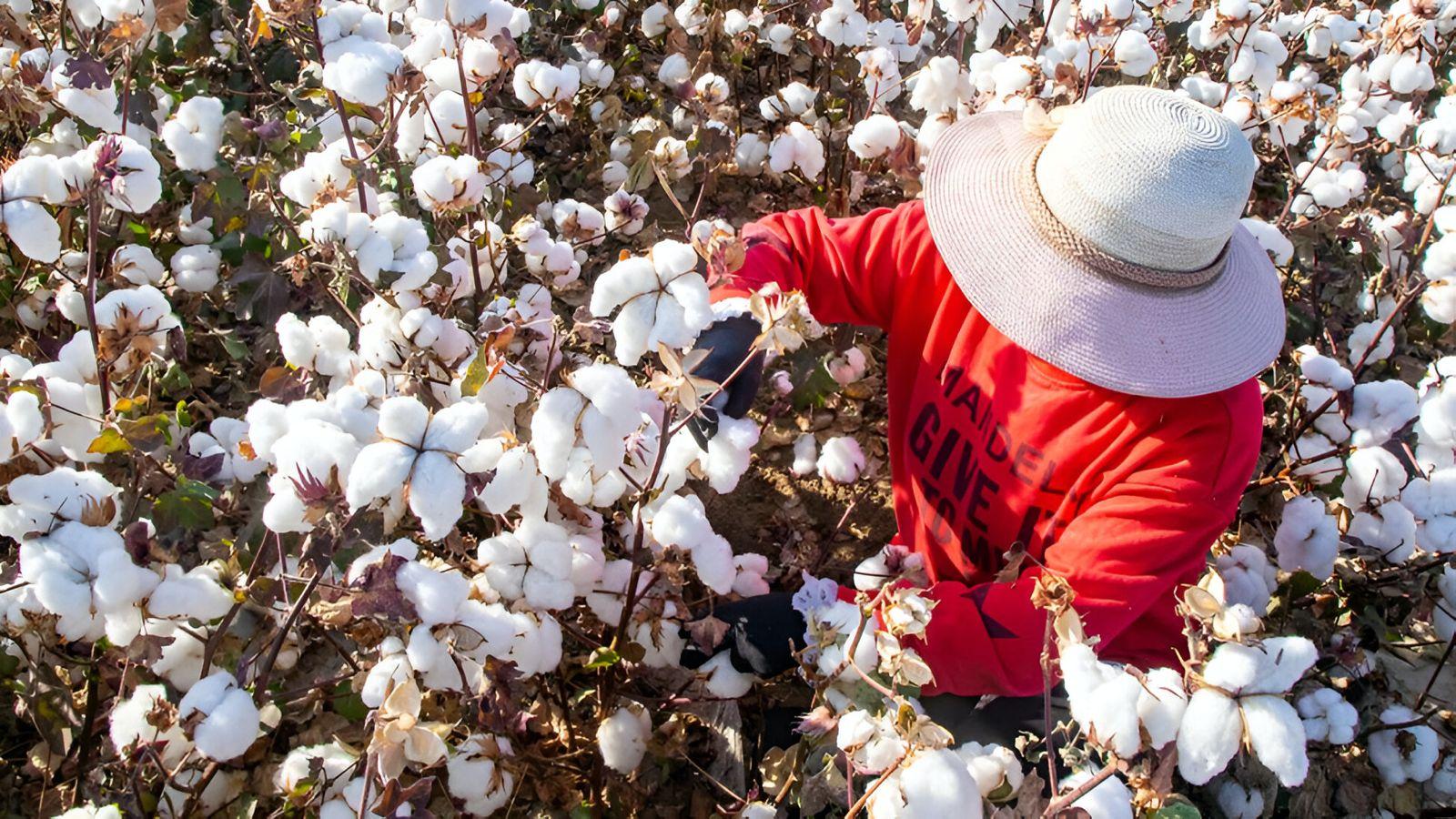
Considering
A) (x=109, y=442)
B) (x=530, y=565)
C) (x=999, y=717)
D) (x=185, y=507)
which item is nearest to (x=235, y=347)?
(x=185, y=507)

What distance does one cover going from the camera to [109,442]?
1319 millimetres

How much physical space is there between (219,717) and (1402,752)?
6.01ft

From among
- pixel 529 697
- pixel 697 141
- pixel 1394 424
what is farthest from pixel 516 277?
pixel 1394 424

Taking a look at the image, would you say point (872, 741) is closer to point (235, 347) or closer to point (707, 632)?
point (707, 632)

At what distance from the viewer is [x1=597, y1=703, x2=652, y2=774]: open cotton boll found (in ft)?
5.19

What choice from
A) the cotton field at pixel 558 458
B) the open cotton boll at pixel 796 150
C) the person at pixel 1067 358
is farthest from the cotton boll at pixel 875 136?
the person at pixel 1067 358

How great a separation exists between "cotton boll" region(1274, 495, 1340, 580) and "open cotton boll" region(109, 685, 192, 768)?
5.72 feet

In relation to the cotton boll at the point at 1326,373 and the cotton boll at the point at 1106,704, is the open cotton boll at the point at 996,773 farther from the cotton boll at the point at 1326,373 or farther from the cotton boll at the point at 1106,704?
the cotton boll at the point at 1326,373

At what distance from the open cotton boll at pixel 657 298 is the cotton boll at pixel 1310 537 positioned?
132cm

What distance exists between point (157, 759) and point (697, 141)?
5.47ft

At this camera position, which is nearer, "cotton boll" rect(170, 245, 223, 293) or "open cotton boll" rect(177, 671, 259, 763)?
"open cotton boll" rect(177, 671, 259, 763)

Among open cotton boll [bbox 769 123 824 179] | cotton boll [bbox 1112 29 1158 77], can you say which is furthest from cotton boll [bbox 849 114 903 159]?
cotton boll [bbox 1112 29 1158 77]

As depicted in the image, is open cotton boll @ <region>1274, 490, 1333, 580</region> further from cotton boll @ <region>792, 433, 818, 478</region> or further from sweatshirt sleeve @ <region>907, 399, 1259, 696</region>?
cotton boll @ <region>792, 433, 818, 478</region>

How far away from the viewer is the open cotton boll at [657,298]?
39.1 inches
